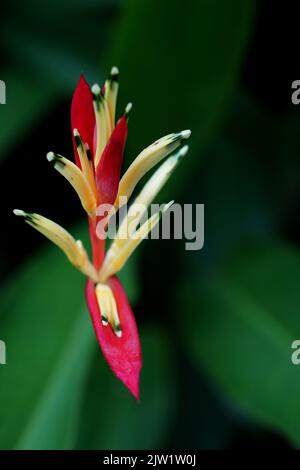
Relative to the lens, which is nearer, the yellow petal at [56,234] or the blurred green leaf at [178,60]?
the yellow petal at [56,234]

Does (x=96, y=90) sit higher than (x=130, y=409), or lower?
higher

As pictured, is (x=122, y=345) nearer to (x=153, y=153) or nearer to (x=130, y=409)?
(x=153, y=153)

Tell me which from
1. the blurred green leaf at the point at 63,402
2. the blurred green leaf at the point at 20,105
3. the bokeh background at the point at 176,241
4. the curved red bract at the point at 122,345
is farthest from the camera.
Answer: the blurred green leaf at the point at 20,105

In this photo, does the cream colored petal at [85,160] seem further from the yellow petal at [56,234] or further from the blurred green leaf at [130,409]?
the blurred green leaf at [130,409]

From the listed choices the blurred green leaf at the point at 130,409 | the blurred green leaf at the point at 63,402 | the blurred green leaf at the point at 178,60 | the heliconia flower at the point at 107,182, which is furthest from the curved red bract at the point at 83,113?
the blurred green leaf at the point at 130,409

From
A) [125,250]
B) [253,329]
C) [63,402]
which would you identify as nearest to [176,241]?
[253,329]

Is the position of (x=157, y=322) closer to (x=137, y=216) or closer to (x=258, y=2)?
(x=258, y=2)
